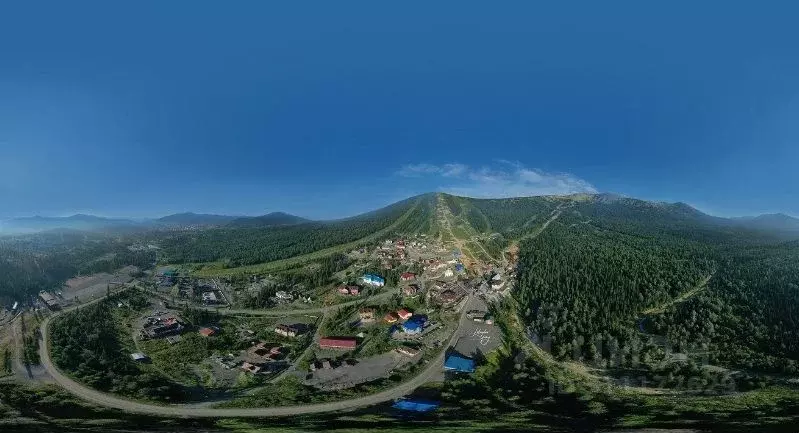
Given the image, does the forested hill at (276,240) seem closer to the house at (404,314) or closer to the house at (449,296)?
the house at (449,296)

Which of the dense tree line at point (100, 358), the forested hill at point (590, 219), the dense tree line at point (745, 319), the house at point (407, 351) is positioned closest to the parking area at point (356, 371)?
the house at point (407, 351)

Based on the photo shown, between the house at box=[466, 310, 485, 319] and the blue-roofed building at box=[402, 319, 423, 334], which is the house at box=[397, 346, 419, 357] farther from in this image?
the house at box=[466, 310, 485, 319]

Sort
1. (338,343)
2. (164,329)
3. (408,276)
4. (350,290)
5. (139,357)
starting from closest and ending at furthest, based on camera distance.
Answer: (139,357), (338,343), (164,329), (350,290), (408,276)

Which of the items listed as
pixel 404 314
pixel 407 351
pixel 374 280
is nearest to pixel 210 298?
pixel 374 280

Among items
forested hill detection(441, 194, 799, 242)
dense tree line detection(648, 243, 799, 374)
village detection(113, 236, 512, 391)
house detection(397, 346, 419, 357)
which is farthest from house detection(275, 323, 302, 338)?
forested hill detection(441, 194, 799, 242)

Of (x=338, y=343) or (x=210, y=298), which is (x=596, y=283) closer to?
(x=338, y=343)

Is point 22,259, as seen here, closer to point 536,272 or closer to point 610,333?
point 536,272
